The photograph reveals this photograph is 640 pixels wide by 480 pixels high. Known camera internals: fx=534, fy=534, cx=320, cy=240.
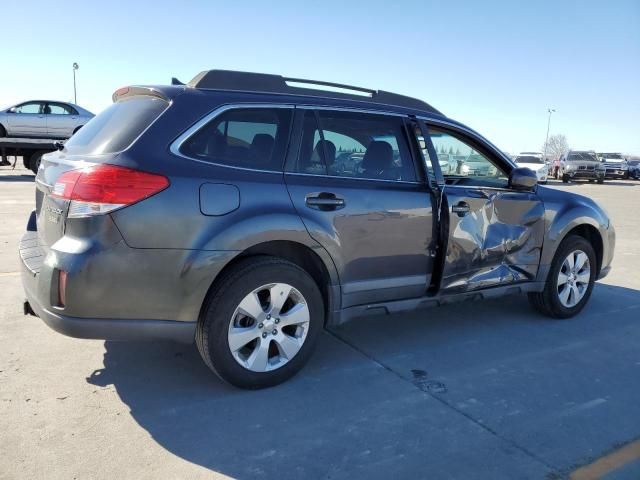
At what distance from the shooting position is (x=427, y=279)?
13.2 feet

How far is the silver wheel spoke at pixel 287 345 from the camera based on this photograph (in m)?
3.36

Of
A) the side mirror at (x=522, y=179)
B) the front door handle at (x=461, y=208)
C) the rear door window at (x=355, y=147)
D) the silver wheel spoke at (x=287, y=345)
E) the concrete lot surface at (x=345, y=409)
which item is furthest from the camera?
the side mirror at (x=522, y=179)

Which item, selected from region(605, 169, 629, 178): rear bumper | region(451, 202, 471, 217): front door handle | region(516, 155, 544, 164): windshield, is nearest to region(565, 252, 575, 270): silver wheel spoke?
region(451, 202, 471, 217): front door handle

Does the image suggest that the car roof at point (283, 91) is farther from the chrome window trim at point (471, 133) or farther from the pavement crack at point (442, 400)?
the pavement crack at point (442, 400)

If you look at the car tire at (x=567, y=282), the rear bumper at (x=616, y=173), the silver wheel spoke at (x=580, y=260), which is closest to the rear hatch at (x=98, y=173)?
the car tire at (x=567, y=282)

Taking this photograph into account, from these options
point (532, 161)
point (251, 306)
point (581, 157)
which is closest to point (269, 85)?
point (251, 306)

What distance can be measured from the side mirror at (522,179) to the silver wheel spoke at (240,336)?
2.54m

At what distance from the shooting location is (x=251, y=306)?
3.21m

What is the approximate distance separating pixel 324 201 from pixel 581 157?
29857 mm

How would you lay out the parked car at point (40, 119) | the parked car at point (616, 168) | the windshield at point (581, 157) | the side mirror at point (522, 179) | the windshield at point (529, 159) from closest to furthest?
the side mirror at point (522, 179) < the parked car at point (40, 119) < the windshield at point (529, 159) < the windshield at point (581, 157) < the parked car at point (616, 168)

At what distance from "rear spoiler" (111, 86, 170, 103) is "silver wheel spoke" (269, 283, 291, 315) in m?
1.29

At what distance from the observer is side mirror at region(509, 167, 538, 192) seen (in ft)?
14.4

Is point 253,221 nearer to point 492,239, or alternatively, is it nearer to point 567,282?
point 492,239

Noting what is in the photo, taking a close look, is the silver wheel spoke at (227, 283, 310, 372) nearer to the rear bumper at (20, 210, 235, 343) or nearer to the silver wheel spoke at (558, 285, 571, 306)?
the rear bumper at (20, 210, 235, 343)
